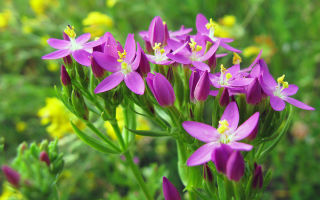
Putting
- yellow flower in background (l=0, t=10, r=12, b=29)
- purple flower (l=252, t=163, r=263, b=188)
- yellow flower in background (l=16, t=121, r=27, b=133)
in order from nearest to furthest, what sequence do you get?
purple flower (l=252, t=163, r=263, b=188), yellow flower in background (l=16, t=121, r=27, b=133), yellow flower in background (l=0, t=10, r=12, b=29)

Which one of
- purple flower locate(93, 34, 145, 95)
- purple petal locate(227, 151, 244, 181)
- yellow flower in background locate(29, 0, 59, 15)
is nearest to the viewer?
purple petal locate(227, 151, 244, 181)

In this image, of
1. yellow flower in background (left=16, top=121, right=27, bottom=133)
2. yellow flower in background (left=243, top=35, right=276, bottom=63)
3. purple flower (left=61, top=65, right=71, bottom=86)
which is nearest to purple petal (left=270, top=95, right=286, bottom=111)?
purple flower (left=61, top=65, right=71, bottom=86)

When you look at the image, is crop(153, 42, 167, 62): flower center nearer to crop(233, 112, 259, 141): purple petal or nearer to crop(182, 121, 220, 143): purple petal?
crop(182, 121, 220, 143): purple petal

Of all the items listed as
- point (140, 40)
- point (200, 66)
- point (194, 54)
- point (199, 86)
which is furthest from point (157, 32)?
point (140, 40)

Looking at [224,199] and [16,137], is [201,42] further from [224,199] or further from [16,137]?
[16,137]

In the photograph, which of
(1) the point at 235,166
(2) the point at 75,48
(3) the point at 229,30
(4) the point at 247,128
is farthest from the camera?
(3) the point at 229,30

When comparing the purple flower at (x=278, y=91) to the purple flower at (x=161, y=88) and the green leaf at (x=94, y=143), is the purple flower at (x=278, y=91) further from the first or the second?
the green leaf at (x=94, y=143)

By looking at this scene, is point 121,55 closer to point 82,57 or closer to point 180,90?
point 82,57

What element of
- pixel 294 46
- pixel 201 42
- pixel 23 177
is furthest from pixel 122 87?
pixel 294 46
